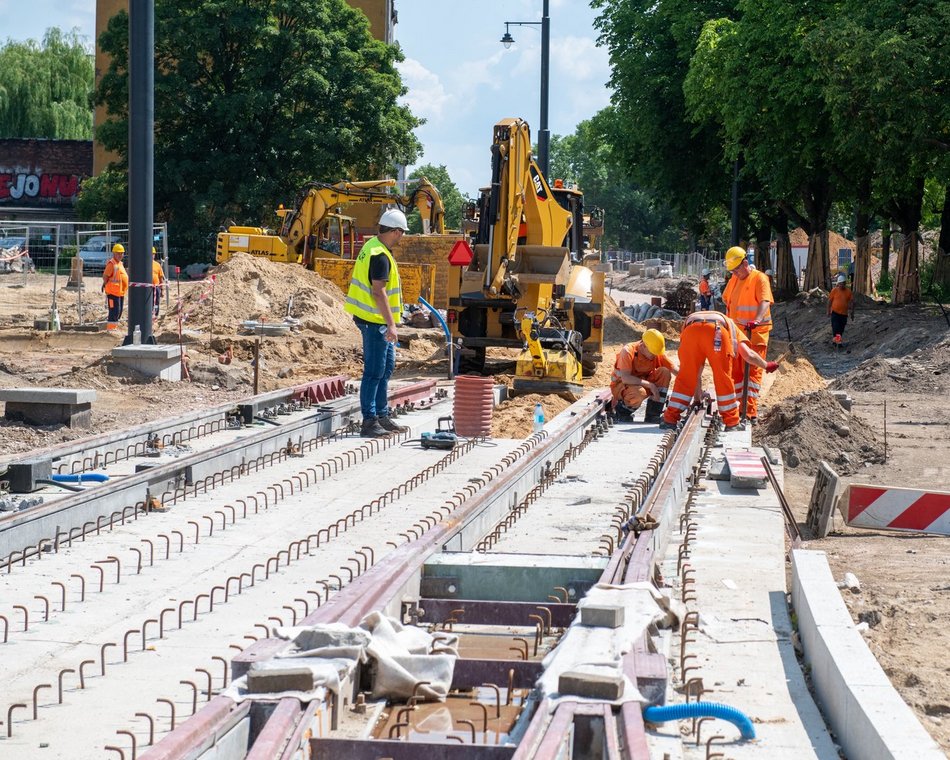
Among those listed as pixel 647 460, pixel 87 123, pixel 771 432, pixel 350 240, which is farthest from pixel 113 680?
pixel 87 123

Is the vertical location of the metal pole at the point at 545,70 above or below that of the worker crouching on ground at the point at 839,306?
above

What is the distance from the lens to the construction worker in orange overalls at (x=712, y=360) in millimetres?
13047

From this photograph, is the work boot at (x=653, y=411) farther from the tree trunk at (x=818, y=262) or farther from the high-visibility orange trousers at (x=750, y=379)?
the tree trunk at (x=818, y=262)

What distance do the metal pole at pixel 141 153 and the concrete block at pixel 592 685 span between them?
12905 millimetres

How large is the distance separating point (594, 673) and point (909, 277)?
101ft

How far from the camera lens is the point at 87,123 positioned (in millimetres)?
68688

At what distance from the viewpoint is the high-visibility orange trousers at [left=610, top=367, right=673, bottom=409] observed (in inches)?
564

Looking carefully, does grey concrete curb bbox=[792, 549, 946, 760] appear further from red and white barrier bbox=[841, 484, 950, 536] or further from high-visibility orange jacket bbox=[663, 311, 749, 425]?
high-visibility orange jacket bbox=[663, 311, 749, 425]

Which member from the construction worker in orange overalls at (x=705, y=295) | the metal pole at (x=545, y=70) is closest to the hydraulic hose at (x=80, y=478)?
the metal pole at (x=545, y=70)

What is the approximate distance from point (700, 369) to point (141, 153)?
7.36 m

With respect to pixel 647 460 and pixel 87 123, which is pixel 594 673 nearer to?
pixel 647 460

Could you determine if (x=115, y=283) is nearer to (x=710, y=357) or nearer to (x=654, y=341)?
(x=654, y=341)

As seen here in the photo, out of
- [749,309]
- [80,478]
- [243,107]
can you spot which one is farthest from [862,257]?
[80,478]

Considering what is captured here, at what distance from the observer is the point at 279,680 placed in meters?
4.81
